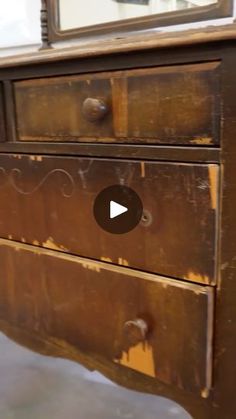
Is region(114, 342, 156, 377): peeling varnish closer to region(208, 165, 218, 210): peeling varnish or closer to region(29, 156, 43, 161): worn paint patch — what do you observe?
region(208, 165, 218, 210): peeling varnish

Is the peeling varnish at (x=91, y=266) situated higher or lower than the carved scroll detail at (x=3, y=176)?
lower

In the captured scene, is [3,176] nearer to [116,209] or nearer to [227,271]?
[116,209]

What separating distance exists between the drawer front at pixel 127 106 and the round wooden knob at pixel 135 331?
0.32 metres

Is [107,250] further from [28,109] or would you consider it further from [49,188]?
[28,109]

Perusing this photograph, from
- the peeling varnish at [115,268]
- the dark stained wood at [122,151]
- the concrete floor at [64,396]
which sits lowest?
the concrete floor at [64,396]

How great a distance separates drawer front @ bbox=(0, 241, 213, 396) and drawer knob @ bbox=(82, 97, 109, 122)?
274mm

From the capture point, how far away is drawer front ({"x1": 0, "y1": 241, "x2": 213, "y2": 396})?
65 centimetres

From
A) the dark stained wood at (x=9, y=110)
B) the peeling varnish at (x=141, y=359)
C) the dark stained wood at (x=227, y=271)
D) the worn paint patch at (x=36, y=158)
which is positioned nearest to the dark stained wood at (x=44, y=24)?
the dark stained wood at (x=9, y=110)

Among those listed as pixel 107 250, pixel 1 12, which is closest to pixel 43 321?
pixel 107 250

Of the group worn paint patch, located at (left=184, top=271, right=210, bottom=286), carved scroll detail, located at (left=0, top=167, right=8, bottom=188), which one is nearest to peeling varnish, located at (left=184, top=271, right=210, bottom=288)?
worn paint patch, located at (left=184, top=271, right=210, bottom=286)

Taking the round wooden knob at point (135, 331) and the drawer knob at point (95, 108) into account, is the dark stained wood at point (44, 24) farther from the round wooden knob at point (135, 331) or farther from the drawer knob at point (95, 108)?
the round wooden knob at point (135, 331)

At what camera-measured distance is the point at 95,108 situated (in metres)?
0.65

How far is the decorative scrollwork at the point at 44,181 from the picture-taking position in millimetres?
746

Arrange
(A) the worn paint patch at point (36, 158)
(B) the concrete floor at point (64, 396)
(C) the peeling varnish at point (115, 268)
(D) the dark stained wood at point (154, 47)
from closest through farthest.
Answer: (D) the dark stained wood at point (154, 47), (C) the peeling varnish at point (115, 268), (A) the worn paint patch at point (36, 158), (B) the concrete floor at point (64, 396)
